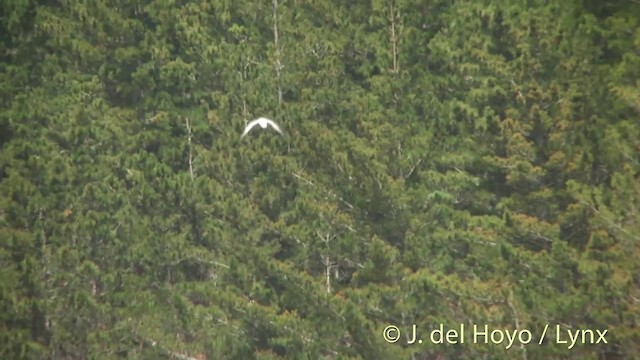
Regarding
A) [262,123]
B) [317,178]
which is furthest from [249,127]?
[317,178]

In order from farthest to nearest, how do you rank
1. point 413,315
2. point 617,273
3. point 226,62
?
point 226,62 < point 413,315 < point 617,273

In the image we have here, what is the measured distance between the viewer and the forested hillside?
26.6 feet

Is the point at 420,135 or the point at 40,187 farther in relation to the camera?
the point at 40,187

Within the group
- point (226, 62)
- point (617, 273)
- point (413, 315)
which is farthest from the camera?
point (226, 62)

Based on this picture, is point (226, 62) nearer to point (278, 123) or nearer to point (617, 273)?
point (278, 123)

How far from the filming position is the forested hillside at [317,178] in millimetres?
8109

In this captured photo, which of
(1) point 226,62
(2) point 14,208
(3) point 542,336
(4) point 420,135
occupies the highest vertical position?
(1) point 226,62

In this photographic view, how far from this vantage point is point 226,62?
30.0ft

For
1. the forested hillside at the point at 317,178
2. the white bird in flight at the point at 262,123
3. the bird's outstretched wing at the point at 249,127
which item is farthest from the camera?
the bird's outstretched wing at the point at 249,127

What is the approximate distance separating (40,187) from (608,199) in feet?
14.9

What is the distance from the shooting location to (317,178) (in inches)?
349

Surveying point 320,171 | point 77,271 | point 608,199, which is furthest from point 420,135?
point 77,271

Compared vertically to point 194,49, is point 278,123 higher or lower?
lower

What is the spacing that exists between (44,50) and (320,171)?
8.32 ft
